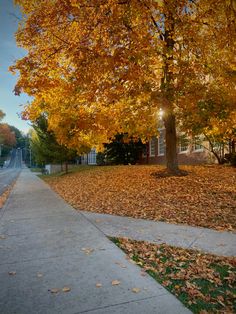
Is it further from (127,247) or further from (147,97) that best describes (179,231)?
(147,97)

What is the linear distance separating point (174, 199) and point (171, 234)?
383 cm

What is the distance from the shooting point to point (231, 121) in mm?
14242

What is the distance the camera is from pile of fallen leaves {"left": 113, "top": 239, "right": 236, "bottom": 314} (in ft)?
14.3

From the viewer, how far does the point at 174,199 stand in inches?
443

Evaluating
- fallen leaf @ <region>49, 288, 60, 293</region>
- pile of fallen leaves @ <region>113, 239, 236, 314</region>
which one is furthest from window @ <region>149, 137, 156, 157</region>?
fallen leaf @ <region>49, 288, 60, 293</region>

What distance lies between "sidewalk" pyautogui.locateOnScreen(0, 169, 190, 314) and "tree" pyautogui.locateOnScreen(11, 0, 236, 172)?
5.08 m

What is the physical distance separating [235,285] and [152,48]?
8145 millimetres

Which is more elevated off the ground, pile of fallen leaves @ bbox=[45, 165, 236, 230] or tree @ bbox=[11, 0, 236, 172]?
tree @ bbox=[11, 0, 236, 172]

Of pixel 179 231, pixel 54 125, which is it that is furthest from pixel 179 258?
pixel 54 125

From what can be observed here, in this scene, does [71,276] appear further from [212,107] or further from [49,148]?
[49,148]

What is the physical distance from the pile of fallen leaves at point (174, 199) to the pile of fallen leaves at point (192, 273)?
2153mm

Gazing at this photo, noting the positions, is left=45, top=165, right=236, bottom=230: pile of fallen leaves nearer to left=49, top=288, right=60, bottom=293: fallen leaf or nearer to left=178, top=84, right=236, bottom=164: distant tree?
left=178, top=84, right=236, bottom=164: distant tree

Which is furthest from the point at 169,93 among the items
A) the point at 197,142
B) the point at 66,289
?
the point at 197,142

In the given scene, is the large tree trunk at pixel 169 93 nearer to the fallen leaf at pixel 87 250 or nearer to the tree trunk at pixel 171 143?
the tree trunk at pixel 171 143
